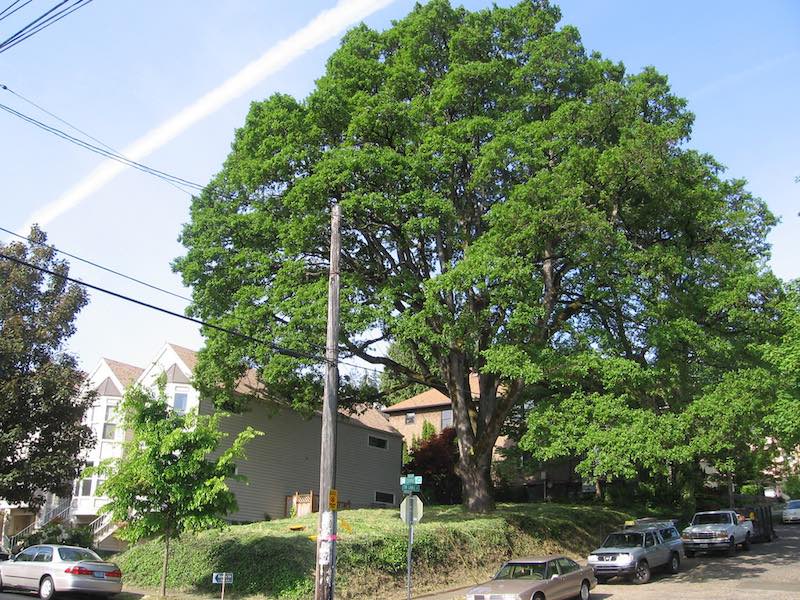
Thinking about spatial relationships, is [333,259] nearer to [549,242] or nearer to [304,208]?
[304,208]

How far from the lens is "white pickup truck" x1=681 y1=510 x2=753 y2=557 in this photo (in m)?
26.2

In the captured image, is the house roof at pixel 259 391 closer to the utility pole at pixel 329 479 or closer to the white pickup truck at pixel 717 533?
the utility pole at pixel 329 479

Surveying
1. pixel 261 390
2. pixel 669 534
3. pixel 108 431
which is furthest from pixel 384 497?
pixel 669 534

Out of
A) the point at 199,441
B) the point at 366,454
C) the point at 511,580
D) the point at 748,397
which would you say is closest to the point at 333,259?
the point at 199,441

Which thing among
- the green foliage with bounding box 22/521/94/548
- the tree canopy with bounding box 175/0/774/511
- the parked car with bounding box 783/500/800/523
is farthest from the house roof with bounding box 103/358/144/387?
the parked car with bounding box 783/500/800/523

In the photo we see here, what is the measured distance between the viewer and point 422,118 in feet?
82.7

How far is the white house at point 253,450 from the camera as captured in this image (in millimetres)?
30547

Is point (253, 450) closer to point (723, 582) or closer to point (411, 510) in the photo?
point (411, 510)

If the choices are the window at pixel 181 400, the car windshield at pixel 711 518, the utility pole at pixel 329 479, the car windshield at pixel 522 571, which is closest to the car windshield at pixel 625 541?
the car windshield at pixel 522 571

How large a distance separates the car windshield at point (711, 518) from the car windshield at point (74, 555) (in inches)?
889

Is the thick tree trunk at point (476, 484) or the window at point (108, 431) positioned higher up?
the window at point (108, 431)

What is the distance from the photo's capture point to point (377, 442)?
40.2m

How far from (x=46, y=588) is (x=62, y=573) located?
0.75 metres

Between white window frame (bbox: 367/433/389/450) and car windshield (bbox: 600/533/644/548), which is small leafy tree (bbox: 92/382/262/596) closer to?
car windshield (bbox: 600/533/644/548)
